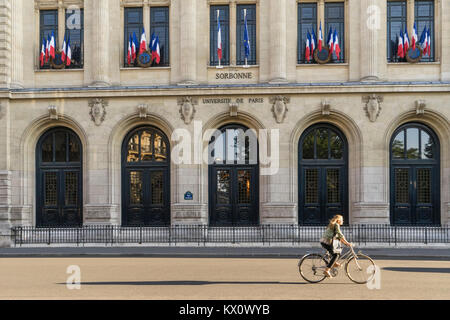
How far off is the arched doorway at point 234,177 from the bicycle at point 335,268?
522 inches

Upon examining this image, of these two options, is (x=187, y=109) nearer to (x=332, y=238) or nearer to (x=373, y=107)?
(x=373, y=107)

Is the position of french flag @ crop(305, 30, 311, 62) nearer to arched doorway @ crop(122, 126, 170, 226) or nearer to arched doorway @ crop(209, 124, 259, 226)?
arched doorway @ crop(209, 124, 259, 226)

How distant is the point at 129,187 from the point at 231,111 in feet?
23.3

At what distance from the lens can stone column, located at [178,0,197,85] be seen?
24750mm

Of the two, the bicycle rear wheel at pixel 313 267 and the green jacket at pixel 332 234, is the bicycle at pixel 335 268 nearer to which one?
the bicycle rear wheel at pixel 313 267

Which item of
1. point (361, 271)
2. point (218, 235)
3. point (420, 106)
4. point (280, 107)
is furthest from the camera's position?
point (280, 107)

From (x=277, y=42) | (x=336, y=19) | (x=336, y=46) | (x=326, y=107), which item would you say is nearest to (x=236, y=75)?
(x=277, y=42)

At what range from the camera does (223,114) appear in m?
24.7

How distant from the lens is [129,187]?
2558 centimetres

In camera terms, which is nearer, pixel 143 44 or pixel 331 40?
pixel 331 40

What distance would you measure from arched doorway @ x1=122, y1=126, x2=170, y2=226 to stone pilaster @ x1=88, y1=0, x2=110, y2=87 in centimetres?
339

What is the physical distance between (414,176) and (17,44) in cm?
2297

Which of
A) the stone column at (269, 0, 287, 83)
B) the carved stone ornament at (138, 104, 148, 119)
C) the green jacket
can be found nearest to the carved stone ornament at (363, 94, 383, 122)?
the stone column at (269, 0, 287, 83)
